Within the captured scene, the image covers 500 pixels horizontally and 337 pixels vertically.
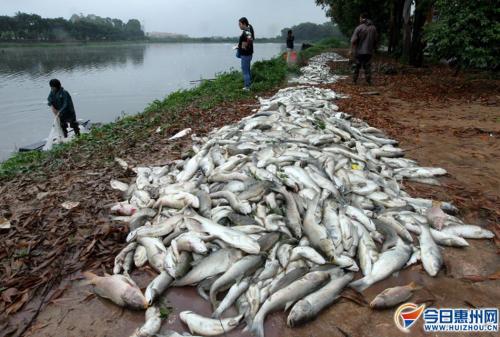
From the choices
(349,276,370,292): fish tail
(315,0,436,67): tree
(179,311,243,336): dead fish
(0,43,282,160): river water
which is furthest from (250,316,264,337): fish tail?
(315,0,436,67): tree

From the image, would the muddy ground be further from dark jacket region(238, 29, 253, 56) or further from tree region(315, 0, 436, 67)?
tree region(315, 0, 436, 67)

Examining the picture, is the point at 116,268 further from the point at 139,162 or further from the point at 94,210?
the point at 139,162

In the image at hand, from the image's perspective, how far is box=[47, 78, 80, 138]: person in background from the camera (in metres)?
9.36

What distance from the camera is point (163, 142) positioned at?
7117 millimetres

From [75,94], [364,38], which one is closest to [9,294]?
[364,38]

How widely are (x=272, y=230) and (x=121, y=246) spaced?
1.64 m

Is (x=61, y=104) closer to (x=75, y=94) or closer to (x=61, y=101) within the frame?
(x=61, y=101)

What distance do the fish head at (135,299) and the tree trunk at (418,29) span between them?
14.2 m

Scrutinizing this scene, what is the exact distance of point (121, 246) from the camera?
3627mm

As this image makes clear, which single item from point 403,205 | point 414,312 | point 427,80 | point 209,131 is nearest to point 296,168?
point 403,205

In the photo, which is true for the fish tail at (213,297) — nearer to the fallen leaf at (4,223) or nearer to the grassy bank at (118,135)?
the fallen leaf at (4,223)

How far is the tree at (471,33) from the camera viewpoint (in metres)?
9.11

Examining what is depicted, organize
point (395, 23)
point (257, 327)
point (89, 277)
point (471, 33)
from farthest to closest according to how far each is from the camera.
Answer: point (395, 23) → point (471, 33) → point (89, 277) → point (257, 327)

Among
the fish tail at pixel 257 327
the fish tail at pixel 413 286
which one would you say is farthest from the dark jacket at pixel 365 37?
the fish tail at pixel 257 327
